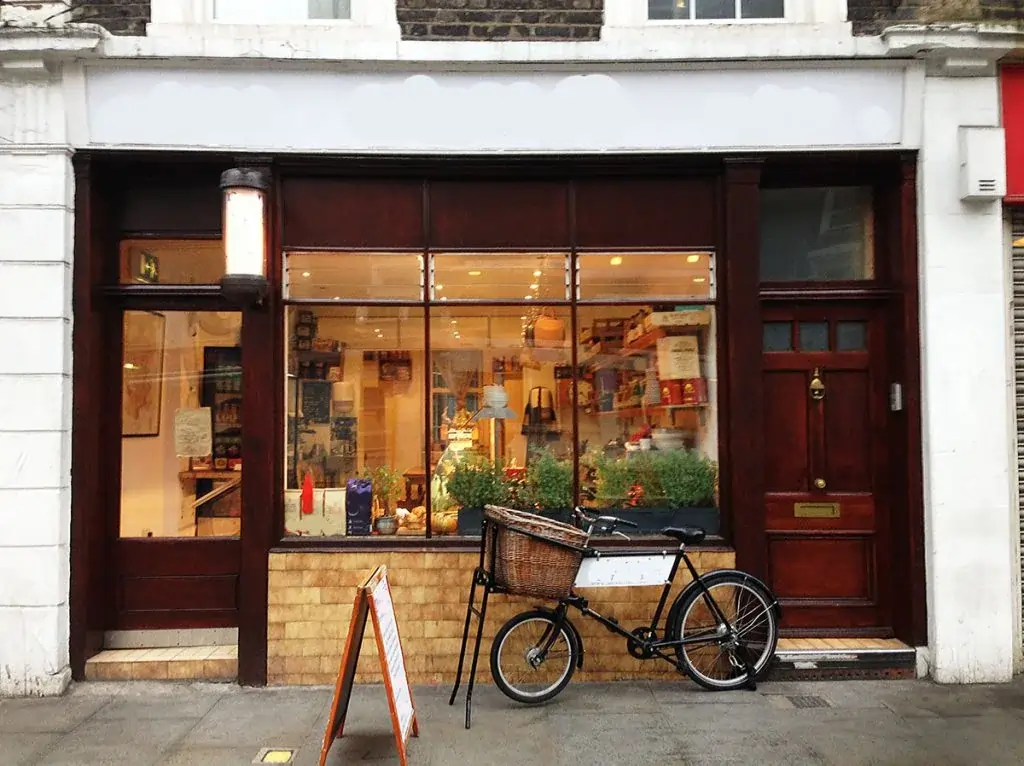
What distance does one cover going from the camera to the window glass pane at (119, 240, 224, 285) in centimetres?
624

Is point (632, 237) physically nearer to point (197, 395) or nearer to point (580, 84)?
point (580, 84)

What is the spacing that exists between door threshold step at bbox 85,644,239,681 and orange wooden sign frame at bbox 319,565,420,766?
1.68 meters

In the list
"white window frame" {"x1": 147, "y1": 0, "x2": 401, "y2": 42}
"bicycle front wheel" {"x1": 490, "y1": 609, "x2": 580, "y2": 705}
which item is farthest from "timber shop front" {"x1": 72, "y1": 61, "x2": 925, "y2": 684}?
"bicycle front wheel" {"x1": 490, "y1": 609, "x2": 580, "y2": 705}

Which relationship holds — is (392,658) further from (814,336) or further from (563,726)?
(814,336)

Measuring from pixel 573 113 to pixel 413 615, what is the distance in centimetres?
403

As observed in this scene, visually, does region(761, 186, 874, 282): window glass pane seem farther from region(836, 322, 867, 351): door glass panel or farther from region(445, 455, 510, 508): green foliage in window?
region(445, 455, 510, 508): green foliage in window

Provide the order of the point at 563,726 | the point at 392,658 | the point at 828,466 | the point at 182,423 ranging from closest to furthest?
the point at 392,658, the point at 563,726, the point at 828,466, the point at 182,423

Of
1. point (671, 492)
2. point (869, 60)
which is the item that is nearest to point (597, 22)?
point (869, 60)

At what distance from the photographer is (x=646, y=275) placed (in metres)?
6.24

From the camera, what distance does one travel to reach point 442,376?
6.25m

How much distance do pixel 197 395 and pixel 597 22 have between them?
441 cm

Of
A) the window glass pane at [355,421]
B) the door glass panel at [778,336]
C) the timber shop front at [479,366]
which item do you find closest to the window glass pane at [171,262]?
the timber shop front at [479,366]

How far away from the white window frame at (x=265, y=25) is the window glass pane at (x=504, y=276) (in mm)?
1820

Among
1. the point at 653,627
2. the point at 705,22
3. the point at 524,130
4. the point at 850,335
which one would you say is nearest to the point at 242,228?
the point at 524,130
